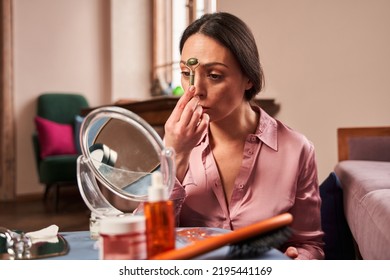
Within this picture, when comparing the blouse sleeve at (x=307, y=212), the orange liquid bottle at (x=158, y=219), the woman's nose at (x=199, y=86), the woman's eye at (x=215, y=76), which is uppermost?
the woman's eye at (x=215, y=76)

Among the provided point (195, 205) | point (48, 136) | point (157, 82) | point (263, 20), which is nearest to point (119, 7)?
point (157, 82)

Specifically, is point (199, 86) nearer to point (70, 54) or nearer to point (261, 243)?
point (261, 243)

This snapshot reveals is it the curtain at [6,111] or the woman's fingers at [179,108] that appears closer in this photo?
the woman's fingers at [179,108]

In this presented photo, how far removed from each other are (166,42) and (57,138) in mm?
932

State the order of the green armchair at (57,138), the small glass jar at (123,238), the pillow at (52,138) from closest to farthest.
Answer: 1. the small glass jar at (123,238)
2. the green armchair at (57,138)
3. the pillow at (52,138)

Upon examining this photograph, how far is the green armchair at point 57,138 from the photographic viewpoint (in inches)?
116

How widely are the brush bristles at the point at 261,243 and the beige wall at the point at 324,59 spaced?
1.85 feet

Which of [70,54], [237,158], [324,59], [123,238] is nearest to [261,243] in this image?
[123,238]

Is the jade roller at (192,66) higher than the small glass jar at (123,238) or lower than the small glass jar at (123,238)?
higher

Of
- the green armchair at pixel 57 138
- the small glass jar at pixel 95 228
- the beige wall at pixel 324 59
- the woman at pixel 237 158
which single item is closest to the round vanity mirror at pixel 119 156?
the small glass jar at pixel 95 228

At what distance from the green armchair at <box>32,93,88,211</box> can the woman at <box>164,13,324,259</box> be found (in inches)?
81.4

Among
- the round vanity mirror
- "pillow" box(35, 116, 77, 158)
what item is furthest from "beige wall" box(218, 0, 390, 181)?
"pillow" box(35, 116, 77, 158)

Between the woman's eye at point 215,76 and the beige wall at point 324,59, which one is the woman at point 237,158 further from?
the beige wall at point 324,59
